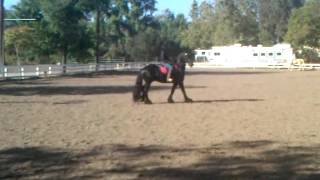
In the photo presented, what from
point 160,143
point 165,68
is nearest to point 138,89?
point 165,68

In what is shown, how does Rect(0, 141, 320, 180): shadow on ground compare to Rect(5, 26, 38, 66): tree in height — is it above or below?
below

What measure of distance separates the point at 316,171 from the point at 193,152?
216 cm

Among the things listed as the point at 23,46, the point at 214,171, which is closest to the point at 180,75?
the point at 214,171

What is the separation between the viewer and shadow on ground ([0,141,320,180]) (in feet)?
25.5

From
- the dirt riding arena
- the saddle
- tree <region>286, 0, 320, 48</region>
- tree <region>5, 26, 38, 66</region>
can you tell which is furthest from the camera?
tree <region>286, 0, 320, 48</region>

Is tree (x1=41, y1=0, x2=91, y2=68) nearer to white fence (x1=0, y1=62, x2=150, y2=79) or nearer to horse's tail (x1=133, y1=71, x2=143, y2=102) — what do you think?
white fence (x1=0, y1=62, x2=150, y2=79)

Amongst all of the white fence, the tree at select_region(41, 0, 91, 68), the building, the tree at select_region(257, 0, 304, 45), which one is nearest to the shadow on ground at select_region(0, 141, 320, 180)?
the white fence

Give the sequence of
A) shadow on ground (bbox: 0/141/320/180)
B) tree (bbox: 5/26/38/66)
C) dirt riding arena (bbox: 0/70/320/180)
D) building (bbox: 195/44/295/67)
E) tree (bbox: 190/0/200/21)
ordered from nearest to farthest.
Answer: shadow on ground (bbox: 0/141/320/180) < dirt riding arena (bbox: 0/70/320/180) < tree (bbox: 5/26/38/66) < building (bbox: 195/44/295/67) < tree (bbox: 190/0/200/21)

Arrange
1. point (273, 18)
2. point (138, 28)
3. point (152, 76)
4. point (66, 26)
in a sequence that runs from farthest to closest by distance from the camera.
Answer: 1. point (273, 18)
2. point (138, 28)
3. point (66, 26)
4. point (152, 76)

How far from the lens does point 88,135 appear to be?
11.6m

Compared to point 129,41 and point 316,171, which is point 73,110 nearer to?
point 316,171

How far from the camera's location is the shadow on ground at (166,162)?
7766mm

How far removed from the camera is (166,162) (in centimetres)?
861

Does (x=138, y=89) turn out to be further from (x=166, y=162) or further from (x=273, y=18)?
(x=273, y=18)
